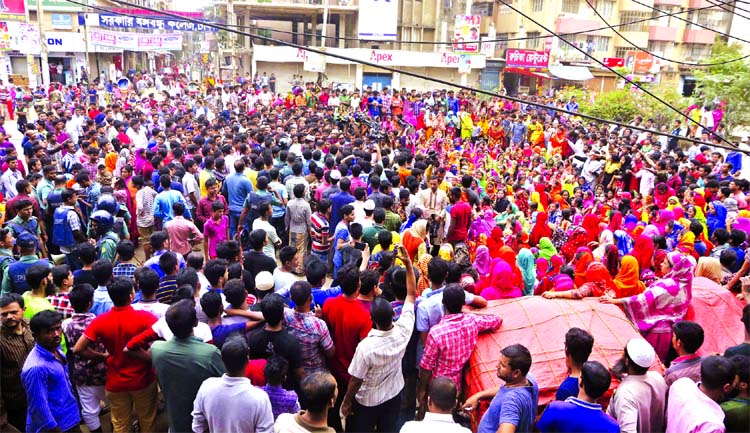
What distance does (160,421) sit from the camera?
179 inches

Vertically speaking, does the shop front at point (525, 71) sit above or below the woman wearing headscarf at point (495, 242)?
above

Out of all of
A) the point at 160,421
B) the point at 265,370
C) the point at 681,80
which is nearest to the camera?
the point at 265,370

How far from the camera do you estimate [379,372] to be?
11.7ft

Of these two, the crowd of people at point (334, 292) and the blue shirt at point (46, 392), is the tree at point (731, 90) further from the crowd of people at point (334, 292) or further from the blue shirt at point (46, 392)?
the blue shirt at point (46, 392)

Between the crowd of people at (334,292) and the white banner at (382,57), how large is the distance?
21.5 meters

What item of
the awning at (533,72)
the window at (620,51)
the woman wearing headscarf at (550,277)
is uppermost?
the window at (620,51)

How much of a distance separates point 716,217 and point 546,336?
5.83 metres

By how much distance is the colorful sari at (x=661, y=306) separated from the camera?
4.55m

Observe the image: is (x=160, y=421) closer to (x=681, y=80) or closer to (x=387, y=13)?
(x=387, y=13)

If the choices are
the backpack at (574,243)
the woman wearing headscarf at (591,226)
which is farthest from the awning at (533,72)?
the backpack at (574,243)

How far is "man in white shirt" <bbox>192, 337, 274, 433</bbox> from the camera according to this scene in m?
3.00

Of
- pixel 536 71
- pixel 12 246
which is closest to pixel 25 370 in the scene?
pixel 12 246

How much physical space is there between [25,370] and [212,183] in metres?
3.75

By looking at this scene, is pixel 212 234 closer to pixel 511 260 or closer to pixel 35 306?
pixel 35 306
